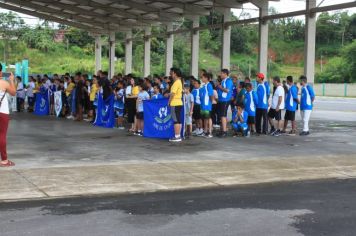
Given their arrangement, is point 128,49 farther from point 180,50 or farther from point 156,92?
point 180,50

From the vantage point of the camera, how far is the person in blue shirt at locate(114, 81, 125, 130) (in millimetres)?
17094

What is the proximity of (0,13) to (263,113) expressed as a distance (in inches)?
2632

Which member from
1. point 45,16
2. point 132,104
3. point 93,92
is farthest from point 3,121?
point 45,16

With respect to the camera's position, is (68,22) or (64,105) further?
(68,22)

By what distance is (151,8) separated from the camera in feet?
85.3

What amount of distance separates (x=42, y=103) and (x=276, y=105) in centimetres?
1174

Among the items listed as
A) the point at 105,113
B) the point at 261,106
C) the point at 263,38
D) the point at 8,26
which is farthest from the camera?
the point at 8,26

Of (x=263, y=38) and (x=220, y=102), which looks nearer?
(x=220, y=102)

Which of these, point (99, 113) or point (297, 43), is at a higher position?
point (297, 43)

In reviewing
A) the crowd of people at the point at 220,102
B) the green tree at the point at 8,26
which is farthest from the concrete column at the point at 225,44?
the green tree at the point at 8,26

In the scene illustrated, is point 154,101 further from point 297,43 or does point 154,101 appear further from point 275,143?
point 297,43

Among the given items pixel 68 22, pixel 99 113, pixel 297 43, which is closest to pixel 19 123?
pixel 99 113

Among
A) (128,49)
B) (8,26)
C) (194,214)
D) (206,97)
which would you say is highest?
(8,26)

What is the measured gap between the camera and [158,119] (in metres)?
14.8
